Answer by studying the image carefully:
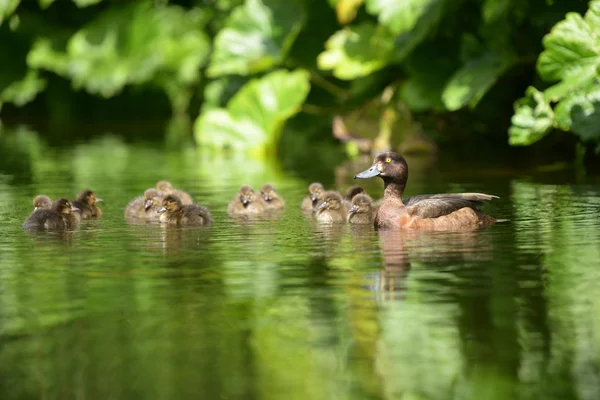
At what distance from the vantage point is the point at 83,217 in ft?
37.2

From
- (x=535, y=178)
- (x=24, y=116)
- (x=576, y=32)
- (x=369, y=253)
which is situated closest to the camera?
(x=369, y=253)

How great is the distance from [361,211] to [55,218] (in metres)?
2.55

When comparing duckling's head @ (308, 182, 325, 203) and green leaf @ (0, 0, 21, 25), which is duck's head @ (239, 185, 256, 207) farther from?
green leaf @ (0, 0, 21, 25)

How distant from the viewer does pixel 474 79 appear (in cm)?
1511

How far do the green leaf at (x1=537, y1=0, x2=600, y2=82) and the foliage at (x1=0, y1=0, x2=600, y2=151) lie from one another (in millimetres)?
11

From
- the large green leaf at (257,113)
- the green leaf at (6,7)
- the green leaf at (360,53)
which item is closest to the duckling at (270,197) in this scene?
the green leaf at (360,53)

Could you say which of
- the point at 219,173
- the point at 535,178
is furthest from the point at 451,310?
the point at 219,173

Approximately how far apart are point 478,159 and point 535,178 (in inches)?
105

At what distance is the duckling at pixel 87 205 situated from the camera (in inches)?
450

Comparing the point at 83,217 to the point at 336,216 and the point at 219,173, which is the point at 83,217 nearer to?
the point at 336,216

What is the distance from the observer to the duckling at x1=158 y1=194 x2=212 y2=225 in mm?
10664

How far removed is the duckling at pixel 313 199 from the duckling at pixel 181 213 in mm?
1024

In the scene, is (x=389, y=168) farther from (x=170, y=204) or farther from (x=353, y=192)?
(x=170, y=204)

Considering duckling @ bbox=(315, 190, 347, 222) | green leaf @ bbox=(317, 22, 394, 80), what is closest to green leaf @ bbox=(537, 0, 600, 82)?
duckling @ bbox=(315, 190, 347, 222)
